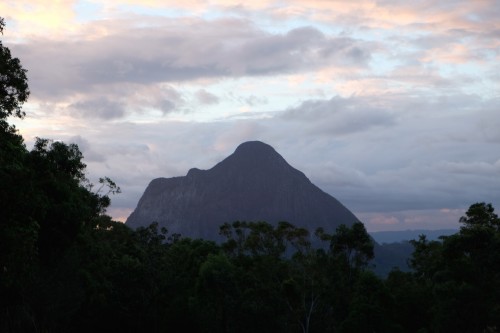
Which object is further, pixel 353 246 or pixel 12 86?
pixel 353 246

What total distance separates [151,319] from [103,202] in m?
29.3

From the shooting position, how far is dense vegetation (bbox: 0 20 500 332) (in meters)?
29.4

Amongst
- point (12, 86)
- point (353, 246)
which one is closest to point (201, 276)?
point (353, 246)

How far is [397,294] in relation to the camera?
2452 inches

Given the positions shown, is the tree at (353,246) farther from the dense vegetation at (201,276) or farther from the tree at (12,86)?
the tree at (12,86)

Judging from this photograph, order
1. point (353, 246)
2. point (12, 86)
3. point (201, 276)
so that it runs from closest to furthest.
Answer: point (12, 86)
point (201, 276)
point (353, 246)

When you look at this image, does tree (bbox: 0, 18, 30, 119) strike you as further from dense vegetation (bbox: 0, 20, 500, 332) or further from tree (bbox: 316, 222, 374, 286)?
tree (bbox: 316, 222, 374, 286)

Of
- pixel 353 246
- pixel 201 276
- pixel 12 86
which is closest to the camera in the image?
pixel 12 86

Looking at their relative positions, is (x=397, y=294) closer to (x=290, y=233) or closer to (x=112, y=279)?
(x=290, y=233)

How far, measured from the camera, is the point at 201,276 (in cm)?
6531

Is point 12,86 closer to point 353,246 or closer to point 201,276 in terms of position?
point 201,276

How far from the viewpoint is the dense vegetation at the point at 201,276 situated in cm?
2942

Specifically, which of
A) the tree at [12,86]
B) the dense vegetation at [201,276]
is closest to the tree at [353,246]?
the dense vegetation at [201,276]

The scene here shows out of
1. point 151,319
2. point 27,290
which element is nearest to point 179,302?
point 151,319
